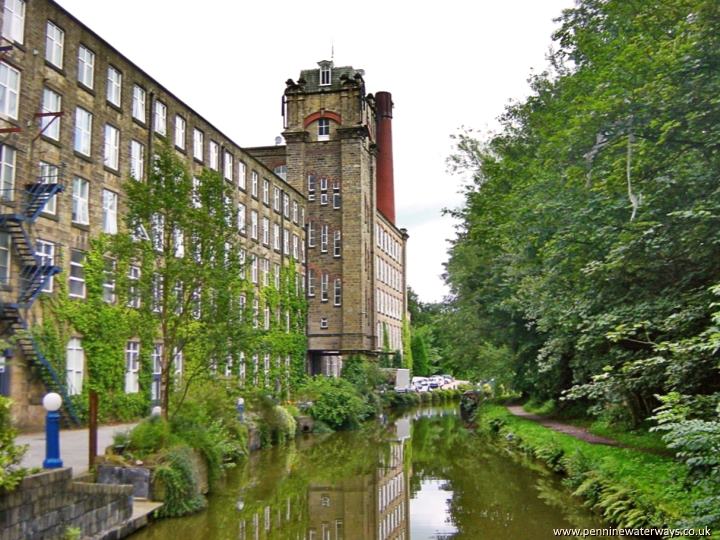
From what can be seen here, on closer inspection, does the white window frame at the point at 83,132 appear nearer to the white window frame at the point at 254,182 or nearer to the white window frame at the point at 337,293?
the white window frame at the point at 254,182

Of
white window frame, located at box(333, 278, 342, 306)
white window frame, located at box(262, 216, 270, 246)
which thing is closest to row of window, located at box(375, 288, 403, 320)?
white window frame, located at box(333, 278, 342, 306)

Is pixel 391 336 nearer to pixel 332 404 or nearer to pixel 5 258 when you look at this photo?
pixel 332 404

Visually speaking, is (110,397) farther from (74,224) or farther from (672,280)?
(672,280)

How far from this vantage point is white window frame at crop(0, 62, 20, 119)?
20.9 m

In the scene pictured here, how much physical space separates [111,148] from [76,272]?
5.20 m

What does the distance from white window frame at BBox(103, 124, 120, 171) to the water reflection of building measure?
14707mm

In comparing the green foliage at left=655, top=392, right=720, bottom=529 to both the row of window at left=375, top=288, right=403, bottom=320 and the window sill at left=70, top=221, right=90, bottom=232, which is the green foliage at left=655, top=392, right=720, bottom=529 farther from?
the row of window at left=375, top=288, right=403, bottom=320

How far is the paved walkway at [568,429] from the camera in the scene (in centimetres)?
2007

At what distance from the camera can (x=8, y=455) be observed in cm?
892

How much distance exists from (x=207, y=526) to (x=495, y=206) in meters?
20.5

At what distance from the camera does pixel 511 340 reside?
30719mm

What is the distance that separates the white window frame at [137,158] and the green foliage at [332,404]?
1304 centimetres

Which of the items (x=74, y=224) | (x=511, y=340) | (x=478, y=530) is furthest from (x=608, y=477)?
(x=74, y=224)


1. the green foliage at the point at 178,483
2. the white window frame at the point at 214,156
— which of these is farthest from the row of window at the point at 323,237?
the green foliage at the point at 178,483
